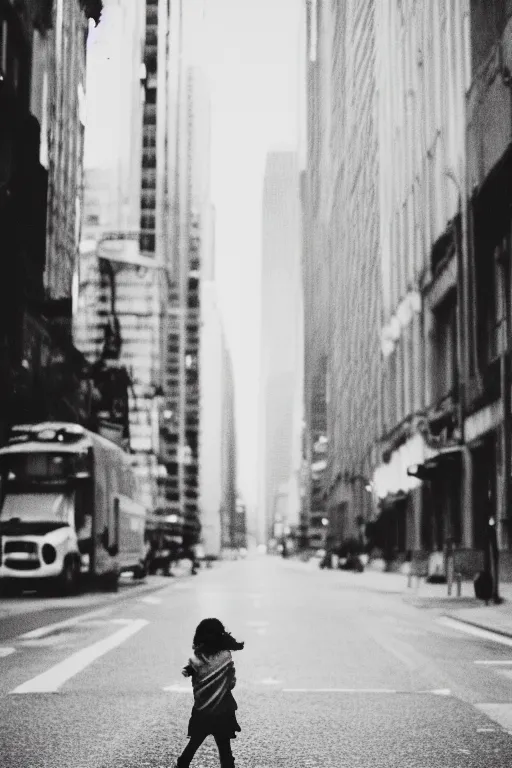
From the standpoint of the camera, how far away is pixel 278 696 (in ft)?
33.9

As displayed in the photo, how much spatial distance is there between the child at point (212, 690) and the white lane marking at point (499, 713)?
360 centimetres

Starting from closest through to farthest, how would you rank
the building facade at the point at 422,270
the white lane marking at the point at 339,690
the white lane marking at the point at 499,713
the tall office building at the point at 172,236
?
the white lane marking at the point at 499,713, the white lane marking at the point at 339,690, the building facade at the point at 422,270, the tall office building at the point at 172,236

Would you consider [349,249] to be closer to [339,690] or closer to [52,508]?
[52,508]

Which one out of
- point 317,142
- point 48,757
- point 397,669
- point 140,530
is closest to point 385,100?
point 140,530

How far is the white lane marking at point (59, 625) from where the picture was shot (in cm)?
1697

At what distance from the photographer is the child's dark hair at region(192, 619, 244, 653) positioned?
5.43 metres

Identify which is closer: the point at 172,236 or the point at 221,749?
the point at 221,749

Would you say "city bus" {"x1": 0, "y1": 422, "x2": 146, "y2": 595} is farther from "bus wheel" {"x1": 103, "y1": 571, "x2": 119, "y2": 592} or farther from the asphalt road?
the asphalt road

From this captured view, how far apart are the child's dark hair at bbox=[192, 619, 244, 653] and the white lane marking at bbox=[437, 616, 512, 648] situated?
1155cm

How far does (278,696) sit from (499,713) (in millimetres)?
2151

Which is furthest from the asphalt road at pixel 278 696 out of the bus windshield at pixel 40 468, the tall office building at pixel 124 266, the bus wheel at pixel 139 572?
the tall office building at pixel 124 266

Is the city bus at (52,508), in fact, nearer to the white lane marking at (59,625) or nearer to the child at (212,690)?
the white lane marking at (59,625)

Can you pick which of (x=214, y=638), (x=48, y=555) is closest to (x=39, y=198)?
(x=48, y=555)

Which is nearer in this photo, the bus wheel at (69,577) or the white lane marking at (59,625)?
the white lane marking at (59,625)
